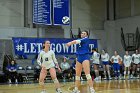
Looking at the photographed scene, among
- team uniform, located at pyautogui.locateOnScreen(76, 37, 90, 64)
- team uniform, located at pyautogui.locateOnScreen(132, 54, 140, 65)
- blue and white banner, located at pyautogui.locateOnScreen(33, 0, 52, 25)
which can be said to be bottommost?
team uniform, located at pyautogui.locateOnScreen(132, 54, 140, 65)

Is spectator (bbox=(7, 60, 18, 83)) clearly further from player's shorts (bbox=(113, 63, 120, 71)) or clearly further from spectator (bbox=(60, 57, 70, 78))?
player's shorts (bbox=(113, 63, 120, 71))

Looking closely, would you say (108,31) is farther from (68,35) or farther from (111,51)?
(68,35)

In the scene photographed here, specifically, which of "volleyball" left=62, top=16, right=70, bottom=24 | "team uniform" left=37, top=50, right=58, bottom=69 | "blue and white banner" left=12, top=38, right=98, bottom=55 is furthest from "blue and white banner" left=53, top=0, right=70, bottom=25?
"team uniform" left=37, top=50, right=58, bottom=69

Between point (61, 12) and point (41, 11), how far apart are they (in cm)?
164

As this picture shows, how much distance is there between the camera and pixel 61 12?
25719 mm

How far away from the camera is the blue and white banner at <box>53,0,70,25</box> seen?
25625mm

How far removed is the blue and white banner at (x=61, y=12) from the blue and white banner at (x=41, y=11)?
599 millimetres

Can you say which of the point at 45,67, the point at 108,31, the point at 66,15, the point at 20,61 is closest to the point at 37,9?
the point at 66,15

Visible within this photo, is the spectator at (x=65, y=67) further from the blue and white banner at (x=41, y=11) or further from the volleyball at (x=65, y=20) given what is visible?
the blue and white banner at (x=41, y=11)

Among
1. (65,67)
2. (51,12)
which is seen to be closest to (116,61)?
(65,67)

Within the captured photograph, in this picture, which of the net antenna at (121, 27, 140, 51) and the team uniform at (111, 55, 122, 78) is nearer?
the team uniform at (111, 55, 122, 78)

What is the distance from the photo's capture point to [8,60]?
22.5m

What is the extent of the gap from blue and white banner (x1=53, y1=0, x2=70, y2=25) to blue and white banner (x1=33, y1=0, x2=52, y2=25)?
599 millimetres

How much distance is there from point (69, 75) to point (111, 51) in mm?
7943
